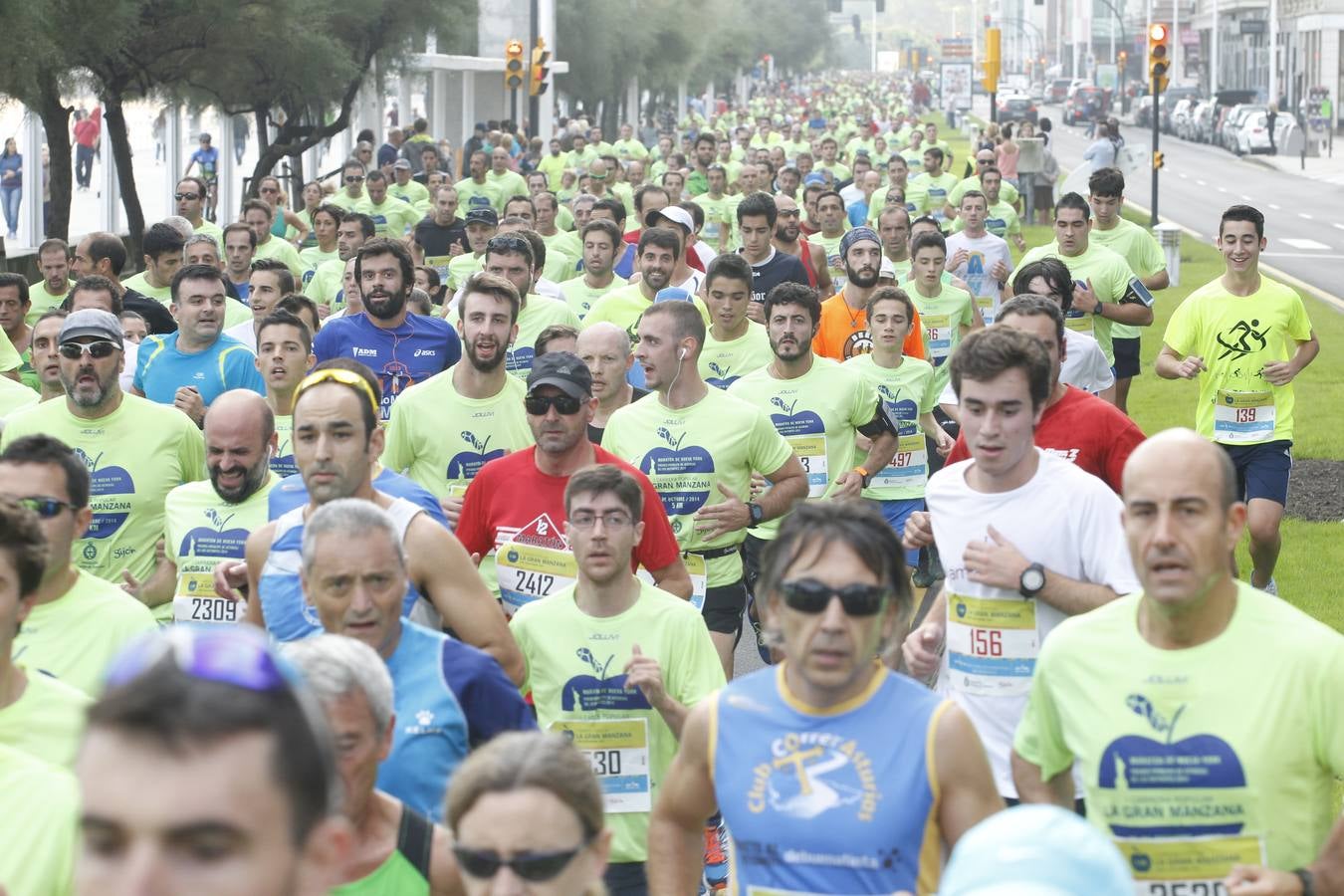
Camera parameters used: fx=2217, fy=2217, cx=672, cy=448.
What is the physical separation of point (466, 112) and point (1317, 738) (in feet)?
166

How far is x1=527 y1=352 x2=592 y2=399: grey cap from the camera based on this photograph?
284 inches

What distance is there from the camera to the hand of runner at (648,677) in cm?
568

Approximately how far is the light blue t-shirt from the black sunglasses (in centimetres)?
661

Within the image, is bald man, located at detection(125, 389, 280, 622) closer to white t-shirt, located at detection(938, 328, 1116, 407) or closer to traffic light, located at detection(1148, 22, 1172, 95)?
white t-shirt, located at detection(938, 328, 1116, 407)

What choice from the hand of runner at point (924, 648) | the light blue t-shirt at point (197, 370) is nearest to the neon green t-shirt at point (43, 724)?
the hand of runner at point (924, 648)

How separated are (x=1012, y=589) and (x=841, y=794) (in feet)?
5.98

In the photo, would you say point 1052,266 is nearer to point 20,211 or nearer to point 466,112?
point 20,211

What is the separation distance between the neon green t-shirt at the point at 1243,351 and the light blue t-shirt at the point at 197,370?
4352 millimetres

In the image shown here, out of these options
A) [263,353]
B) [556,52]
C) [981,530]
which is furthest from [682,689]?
[556,52]

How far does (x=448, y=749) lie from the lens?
465cm

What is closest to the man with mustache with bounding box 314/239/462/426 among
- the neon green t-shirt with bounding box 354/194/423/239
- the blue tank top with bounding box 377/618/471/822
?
the blue tank top with bounding box 377/618/471/822

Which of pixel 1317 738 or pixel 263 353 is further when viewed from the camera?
pixel 263 353

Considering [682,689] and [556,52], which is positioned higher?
[556,52]

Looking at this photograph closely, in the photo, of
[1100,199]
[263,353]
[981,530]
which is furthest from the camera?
[1100,199]
